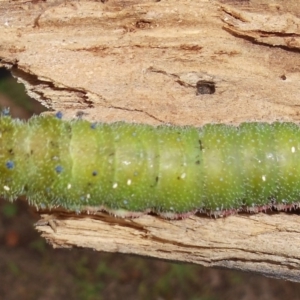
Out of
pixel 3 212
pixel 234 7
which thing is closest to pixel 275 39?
pixel 234 7

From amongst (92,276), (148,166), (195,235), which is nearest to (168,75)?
(148,166)

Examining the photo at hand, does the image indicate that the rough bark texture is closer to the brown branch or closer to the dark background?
the brown branch

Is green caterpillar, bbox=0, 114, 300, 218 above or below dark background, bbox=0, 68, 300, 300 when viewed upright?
above

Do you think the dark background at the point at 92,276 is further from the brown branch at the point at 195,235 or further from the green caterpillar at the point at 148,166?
the green caterpillar at the point at 148,166

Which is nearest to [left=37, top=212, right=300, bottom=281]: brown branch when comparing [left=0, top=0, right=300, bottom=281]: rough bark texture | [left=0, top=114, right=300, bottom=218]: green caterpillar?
[left=0, top=0, right=300, bottom=281]: rough bark texture

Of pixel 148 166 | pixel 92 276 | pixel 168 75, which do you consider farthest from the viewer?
pixel 92 276

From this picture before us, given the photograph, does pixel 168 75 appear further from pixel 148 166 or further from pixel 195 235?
pixel 195 235
